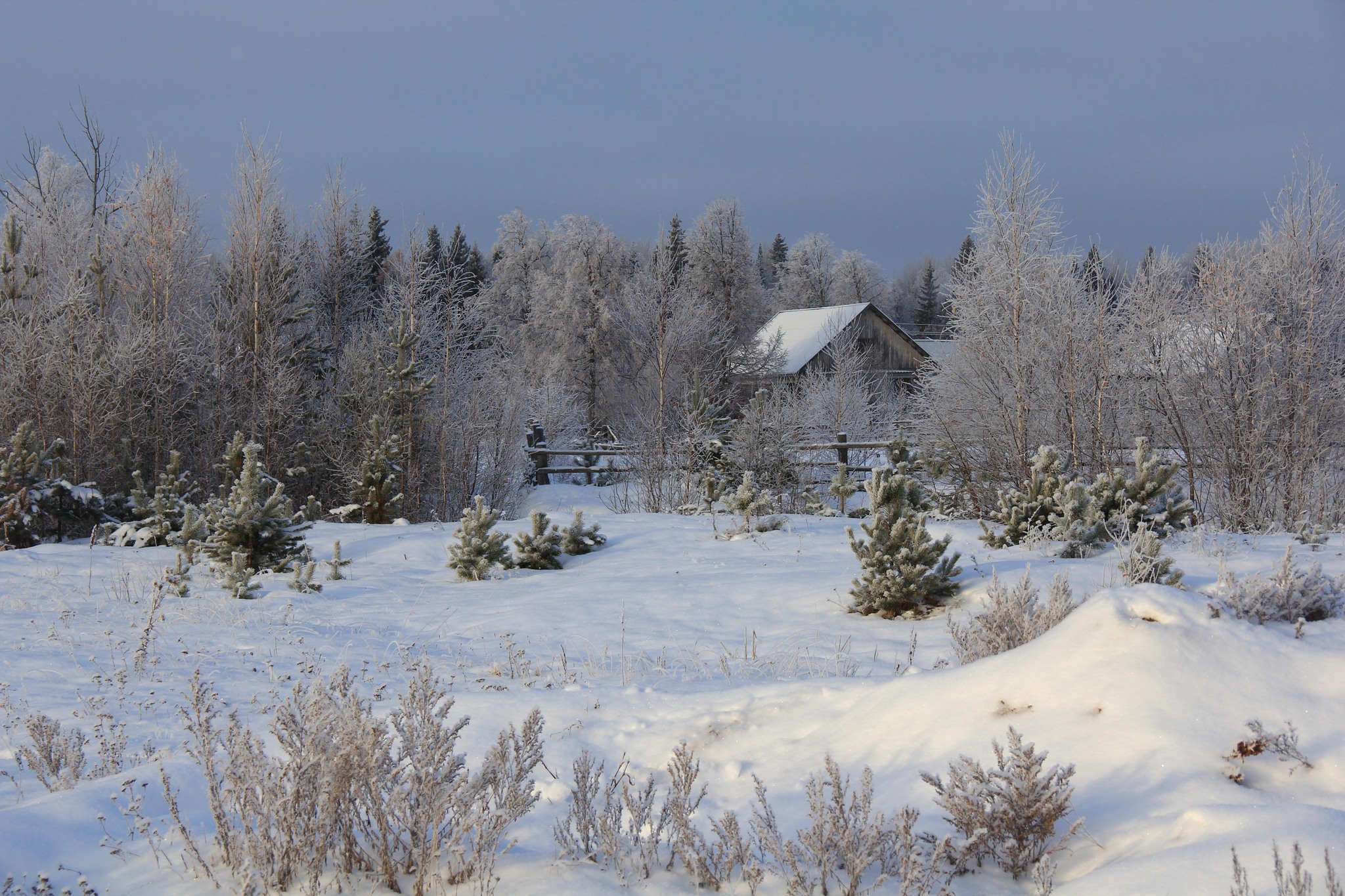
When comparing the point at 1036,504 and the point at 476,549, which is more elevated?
the point at 1036,504

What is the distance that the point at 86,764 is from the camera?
143 inches

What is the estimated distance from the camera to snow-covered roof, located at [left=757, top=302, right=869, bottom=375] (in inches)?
1395

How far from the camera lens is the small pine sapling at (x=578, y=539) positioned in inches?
385

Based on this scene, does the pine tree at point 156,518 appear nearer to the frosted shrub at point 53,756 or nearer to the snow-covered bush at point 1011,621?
the frosted shrub at point 53,756

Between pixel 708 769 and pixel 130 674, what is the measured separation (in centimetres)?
372

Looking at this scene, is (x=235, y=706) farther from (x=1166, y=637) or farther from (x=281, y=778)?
(x=1166, y=637)

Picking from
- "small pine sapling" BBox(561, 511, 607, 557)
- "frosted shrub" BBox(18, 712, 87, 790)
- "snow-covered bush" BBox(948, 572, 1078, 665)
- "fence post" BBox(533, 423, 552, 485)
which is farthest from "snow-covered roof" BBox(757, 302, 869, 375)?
"frosted shrub" BBox(18, 712, 87, 790)

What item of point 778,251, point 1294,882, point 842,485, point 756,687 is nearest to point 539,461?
point 842,485

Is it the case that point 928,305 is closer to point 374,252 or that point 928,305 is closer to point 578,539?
point 374,252

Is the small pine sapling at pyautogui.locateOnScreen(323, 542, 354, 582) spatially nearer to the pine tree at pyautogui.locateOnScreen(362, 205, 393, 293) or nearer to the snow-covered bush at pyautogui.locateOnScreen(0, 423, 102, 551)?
the snow-covered bush at pyautogui.locateOnScreen(0, 423, 102, 551)

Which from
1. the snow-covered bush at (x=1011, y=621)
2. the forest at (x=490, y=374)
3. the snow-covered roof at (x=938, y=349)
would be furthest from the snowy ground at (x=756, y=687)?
the snow-covered roof at (x=938, y=349)

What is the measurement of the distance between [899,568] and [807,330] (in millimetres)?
33903

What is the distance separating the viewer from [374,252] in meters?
33.4

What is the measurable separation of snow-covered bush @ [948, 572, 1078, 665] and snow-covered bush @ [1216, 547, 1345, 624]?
3.21 feet
